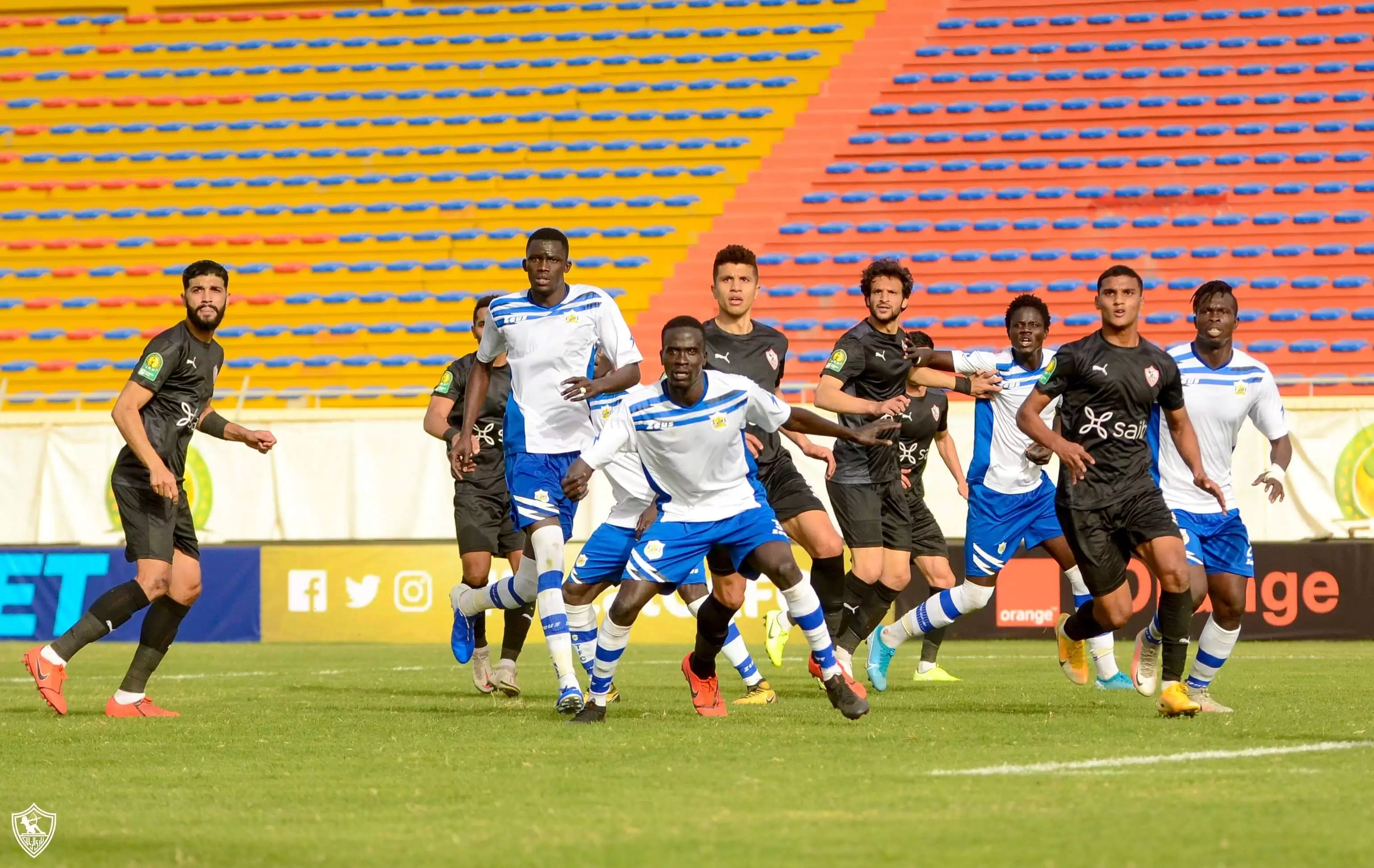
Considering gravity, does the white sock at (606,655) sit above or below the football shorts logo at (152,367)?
below

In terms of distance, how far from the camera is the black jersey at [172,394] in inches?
351

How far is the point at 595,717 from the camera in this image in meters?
8.05

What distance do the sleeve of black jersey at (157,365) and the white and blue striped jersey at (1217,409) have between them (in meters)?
4.97

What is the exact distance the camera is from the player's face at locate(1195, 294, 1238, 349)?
867 centimetres

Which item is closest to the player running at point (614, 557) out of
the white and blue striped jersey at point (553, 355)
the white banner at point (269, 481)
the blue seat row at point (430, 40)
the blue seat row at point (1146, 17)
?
the white and blue striped jersey at point (553, 355)

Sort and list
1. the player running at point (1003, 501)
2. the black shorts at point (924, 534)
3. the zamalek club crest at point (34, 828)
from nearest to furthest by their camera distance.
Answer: the zamalek club crest at point (34, 828), the player running at point (1003, 501), the black shorts at point (924, 534)

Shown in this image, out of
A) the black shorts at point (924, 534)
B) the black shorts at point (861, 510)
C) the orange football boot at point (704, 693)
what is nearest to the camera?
the orange football boot at point (704, 693)

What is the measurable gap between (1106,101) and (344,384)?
11256mm

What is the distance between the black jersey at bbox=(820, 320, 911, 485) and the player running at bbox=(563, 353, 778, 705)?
1256mm

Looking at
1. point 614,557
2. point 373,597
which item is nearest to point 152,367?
point 614,557

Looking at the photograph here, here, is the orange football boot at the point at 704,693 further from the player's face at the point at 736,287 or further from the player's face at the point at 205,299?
the player's face at the point at 205,299

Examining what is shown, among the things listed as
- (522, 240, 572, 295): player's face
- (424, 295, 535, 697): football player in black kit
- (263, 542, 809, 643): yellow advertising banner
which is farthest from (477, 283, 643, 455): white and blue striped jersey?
(263, 542, 809, 643): yellow advertising banner

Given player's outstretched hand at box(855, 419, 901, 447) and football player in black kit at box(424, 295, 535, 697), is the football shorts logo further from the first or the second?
player's outstretched hand at box(855, 419, 901, 447)

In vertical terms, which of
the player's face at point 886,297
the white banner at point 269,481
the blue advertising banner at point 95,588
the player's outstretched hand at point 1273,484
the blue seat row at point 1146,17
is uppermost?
the blue seat row at point 1146,17
